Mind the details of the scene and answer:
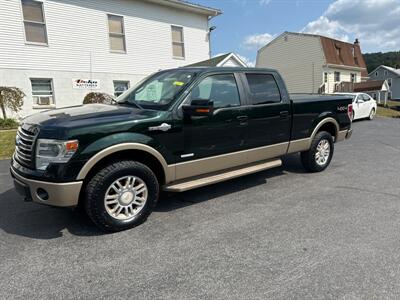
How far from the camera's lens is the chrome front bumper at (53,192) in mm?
3295

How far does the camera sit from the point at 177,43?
59.8 feet

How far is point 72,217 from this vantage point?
415 centimetres

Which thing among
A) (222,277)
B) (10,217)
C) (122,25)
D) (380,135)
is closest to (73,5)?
(122,25)

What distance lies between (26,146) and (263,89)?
3.57m

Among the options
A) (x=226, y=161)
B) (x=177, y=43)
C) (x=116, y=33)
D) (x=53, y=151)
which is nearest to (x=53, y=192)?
(x=53, y=151)

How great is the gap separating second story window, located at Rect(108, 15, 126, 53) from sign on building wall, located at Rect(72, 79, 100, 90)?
1949 mm

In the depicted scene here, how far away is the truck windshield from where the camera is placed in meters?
4.18

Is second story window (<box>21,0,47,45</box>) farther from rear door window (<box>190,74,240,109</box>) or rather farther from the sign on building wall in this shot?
rear door window (<box>190,74,240,109</box>)

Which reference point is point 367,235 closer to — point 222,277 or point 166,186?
point 222,277

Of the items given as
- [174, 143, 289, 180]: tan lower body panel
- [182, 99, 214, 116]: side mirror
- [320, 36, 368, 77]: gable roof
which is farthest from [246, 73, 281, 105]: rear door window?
[320, 36, 368, 77]: gable roof

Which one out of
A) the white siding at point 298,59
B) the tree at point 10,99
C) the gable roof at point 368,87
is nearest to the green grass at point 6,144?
the tree at point 10,99

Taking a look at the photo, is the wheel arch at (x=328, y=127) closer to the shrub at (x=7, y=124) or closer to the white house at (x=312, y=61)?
the shrub at (x=7, y=124)

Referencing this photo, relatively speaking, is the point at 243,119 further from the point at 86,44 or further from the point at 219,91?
the point at 86,44

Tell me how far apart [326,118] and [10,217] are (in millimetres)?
5645
